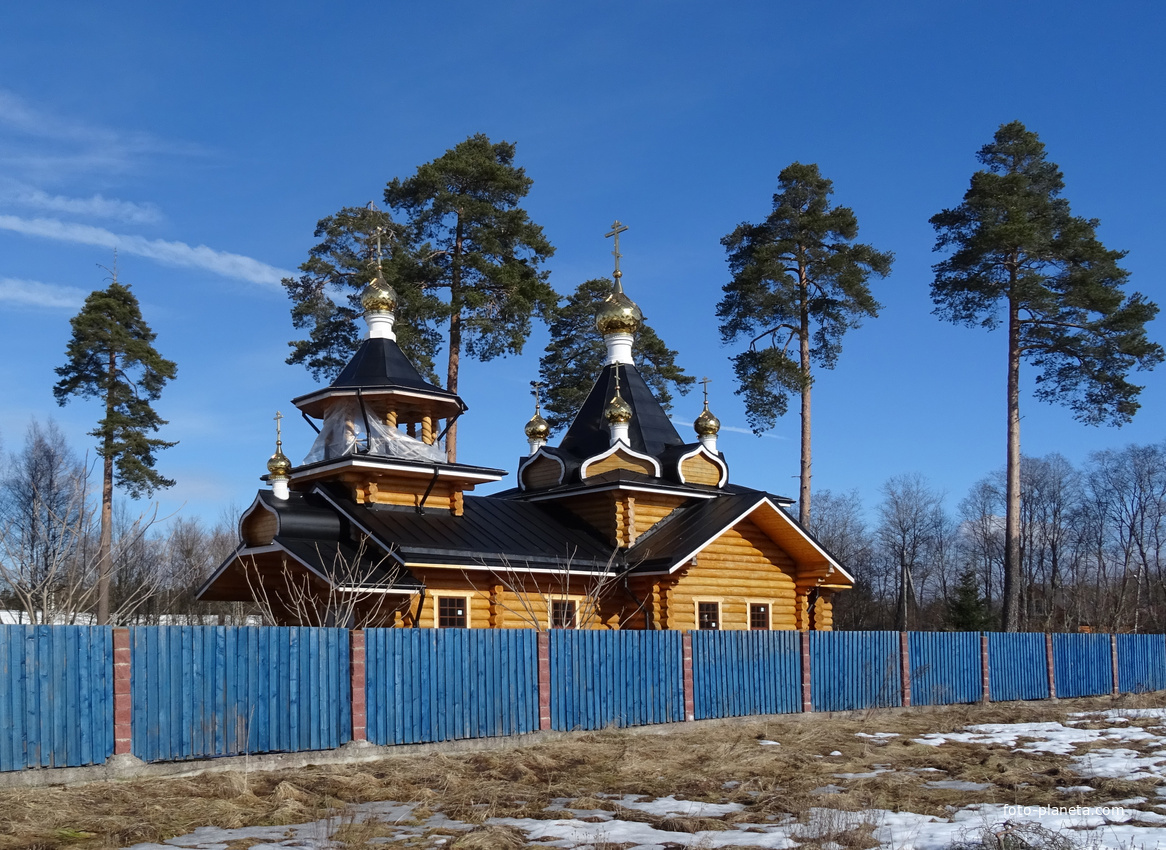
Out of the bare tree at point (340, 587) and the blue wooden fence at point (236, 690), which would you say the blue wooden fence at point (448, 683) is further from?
the bare tree at point (340, 587)

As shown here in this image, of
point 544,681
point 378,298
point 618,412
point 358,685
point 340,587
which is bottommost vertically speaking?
point 544,681

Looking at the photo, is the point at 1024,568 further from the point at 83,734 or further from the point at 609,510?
the point at 83,734

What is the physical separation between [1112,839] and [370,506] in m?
11.9

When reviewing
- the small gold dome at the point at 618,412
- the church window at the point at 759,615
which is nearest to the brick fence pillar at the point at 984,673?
the church window at the point at 759,615

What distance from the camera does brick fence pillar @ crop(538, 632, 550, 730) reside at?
12.6 metres

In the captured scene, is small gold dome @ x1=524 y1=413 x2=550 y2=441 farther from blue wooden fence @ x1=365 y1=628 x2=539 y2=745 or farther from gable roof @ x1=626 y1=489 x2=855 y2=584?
blue wooden fence @ x1=365 y1=628 x2=539 y2=745

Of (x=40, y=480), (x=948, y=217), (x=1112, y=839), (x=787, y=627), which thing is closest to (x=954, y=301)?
(x=948, y=217)

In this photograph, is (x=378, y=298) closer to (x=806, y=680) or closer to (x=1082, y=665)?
(x=806, y=680)

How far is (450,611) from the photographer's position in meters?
16.2

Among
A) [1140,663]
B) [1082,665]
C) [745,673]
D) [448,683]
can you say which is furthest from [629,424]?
[1140,663]

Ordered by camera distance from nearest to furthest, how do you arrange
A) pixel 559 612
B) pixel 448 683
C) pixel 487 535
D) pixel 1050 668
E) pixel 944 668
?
pixel 448 683
pixel 487 535
pixel 944 668
pixel 559 612
pixel 1050 668

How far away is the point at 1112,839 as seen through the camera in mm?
6797

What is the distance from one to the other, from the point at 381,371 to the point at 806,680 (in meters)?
8.39

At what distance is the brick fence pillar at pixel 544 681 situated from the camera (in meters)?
12.6
